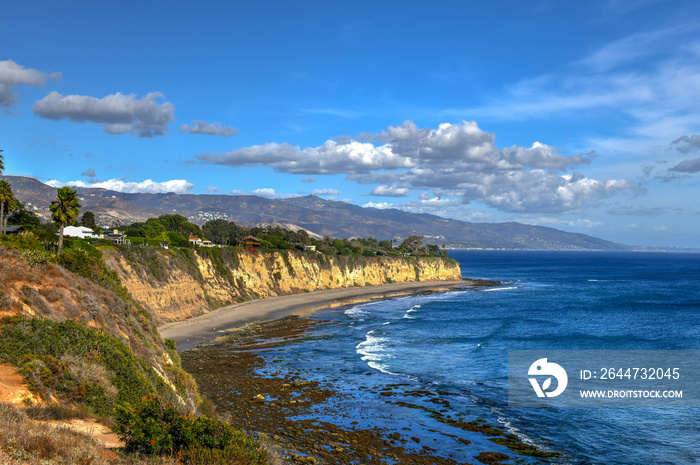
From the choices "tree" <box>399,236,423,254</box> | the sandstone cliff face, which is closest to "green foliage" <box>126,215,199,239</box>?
the sandstone cliff face

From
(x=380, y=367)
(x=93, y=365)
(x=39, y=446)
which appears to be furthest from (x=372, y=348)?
(x=39, y=446)

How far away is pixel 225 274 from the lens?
77.4m

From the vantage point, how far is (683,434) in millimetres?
25234

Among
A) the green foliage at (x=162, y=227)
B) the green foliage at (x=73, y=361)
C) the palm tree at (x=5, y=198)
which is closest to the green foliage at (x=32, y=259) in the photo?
the green foliage at (x=73, y=361)

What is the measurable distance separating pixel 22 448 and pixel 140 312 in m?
21.7

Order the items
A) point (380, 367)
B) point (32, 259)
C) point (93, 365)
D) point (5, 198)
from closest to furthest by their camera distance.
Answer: point (93, 365), point (32, 259), point (380, 367), point (5, 198)

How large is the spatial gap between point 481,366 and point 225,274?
159 feet

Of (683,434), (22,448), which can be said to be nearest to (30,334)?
(22,448)

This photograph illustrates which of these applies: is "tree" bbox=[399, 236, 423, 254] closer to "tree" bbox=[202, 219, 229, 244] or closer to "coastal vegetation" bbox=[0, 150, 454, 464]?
"tree" bbox=[202, 219, 229, 244]

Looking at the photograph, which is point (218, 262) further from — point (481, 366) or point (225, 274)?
point (481, 366)

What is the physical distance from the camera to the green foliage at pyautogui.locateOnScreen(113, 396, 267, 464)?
37.1 feet

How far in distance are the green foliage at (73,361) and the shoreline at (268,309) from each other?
23.7 meters

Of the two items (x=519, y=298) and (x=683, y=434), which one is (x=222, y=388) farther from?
(x=519, y=298)

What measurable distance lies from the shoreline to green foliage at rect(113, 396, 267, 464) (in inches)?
1249
